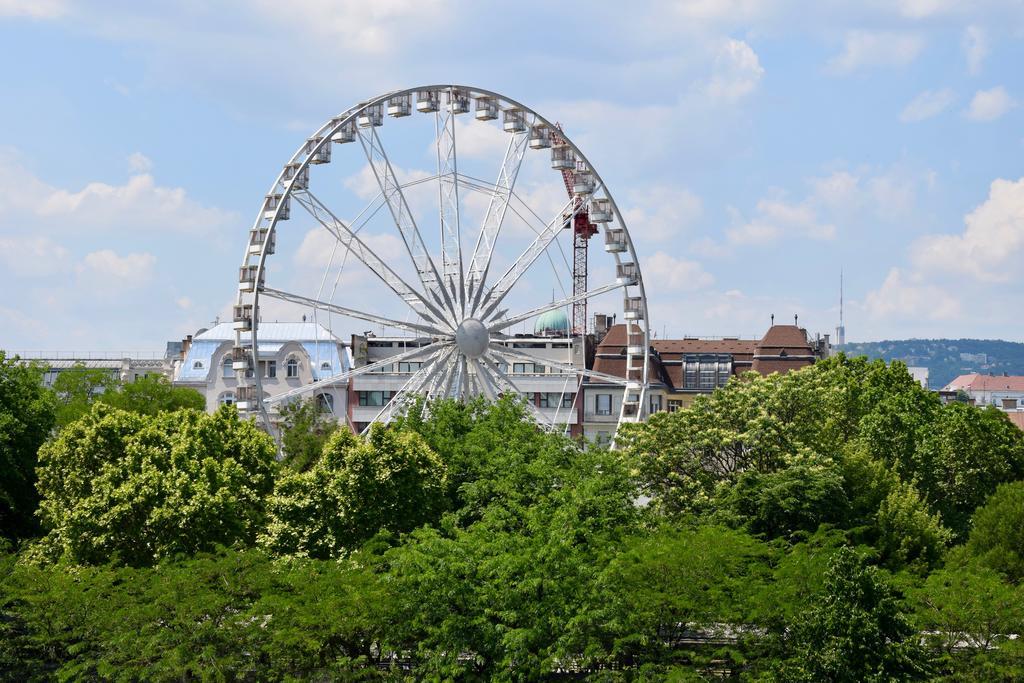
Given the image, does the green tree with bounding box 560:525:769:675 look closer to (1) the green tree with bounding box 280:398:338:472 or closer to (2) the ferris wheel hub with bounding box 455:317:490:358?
(1) the green tree with bounding box 280:398:338:472

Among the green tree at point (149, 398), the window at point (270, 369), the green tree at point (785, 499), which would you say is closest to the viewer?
the green tree at point (785, 499)

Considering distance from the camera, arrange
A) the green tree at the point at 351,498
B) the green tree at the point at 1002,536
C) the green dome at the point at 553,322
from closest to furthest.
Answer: the green tree at the point at 351,498 < the green tree at the point at 1002,536 < the green dome at the point at 553,322

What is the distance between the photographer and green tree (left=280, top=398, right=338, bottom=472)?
310ft

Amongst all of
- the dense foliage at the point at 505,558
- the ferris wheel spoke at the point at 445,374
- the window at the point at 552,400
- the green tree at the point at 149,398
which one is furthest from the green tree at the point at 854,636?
the window at the point at 552,400

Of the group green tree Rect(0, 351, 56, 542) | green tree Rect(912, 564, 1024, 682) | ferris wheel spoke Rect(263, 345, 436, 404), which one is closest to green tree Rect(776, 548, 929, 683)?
green tree Rect(912, 564, 1024, 682)

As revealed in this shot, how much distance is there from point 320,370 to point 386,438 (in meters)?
97.8

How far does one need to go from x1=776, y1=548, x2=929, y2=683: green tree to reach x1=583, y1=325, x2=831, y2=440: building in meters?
102

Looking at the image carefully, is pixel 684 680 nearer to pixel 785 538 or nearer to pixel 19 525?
pixel 785 538

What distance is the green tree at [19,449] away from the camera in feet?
276

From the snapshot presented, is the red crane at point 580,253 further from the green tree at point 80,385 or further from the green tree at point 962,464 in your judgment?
the green tree at point 962,464

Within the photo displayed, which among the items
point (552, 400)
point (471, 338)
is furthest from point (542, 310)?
point (552, 400)

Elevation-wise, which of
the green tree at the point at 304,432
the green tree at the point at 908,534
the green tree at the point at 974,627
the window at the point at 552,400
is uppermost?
the window at the point at 552,400

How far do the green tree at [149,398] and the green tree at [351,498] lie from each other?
4407 centimetres

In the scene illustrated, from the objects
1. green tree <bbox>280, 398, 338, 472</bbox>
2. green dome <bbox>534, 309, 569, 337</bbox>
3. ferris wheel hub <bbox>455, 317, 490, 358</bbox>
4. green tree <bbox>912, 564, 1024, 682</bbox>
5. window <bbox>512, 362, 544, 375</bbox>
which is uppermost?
green dome <bbox>534, 309, 569, 337</bbox>
